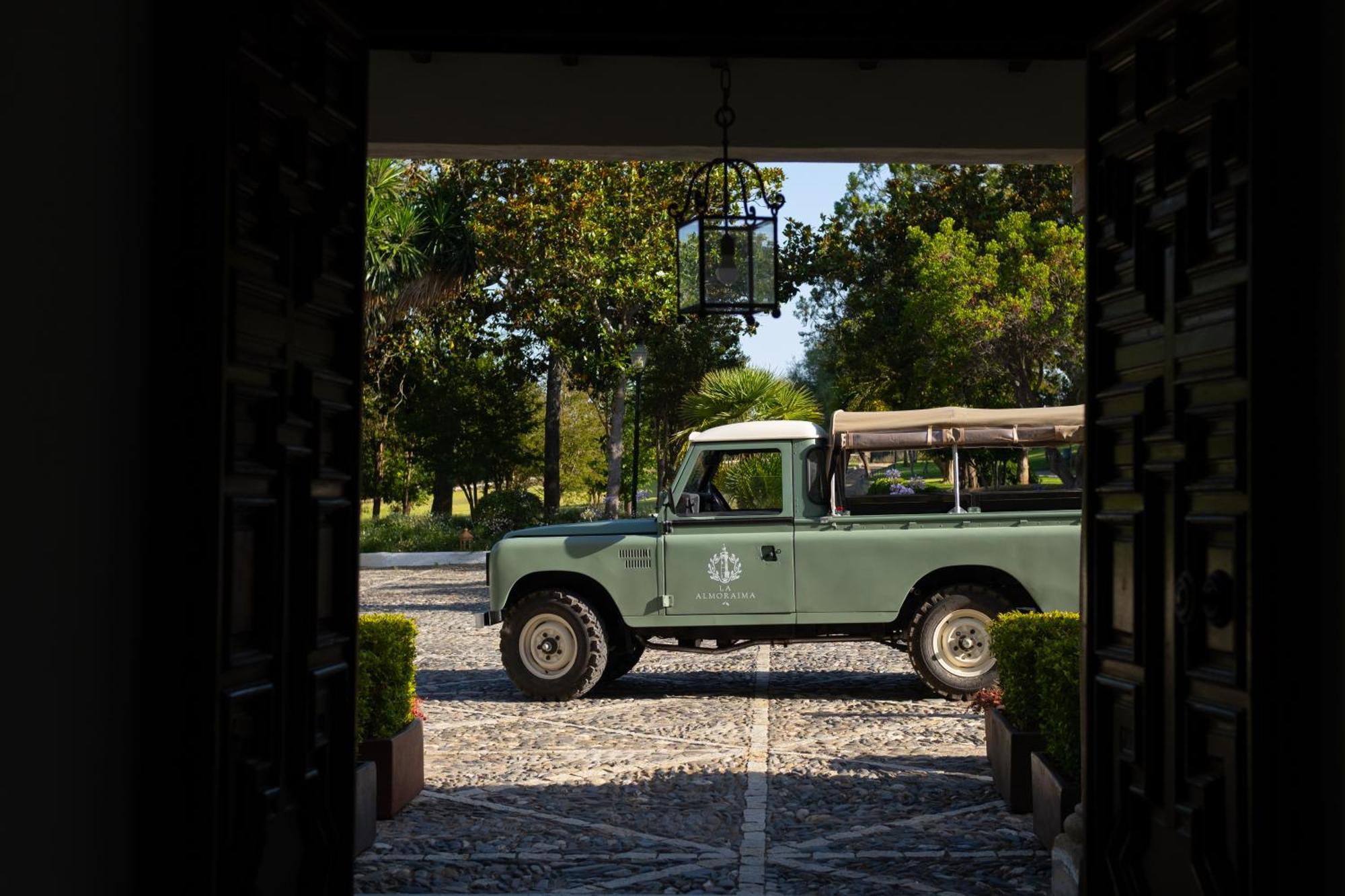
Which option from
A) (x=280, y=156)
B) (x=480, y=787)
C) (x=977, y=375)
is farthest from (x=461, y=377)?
(x=280, y=156)

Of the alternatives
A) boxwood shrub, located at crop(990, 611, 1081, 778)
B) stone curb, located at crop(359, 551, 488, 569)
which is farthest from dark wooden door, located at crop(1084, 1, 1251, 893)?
stone curb, located at crop(359, 551, 488, 569)

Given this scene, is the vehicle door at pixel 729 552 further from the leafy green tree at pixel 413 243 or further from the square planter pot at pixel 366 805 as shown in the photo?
the leafy green tree at pixel 413 243

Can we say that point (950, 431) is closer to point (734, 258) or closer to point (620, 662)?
point (620, 662)

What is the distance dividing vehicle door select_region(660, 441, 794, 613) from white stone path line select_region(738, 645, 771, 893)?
776mm

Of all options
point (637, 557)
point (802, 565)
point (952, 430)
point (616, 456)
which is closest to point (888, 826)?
point (802, 565)

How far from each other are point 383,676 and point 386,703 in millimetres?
135

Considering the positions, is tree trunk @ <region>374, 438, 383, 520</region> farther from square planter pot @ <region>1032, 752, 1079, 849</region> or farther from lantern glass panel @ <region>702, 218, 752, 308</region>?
square planter pot @ <region>1032, 752, 1079, 849</region>

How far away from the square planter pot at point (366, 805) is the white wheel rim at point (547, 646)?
3758 millimetres

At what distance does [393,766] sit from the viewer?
6586 millimetres

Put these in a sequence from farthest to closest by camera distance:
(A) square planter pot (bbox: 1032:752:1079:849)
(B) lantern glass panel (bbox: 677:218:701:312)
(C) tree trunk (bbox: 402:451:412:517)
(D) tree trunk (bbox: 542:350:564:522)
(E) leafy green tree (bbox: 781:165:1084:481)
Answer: (C) tree trunk (bbox: 402:451:412:517)
(D) tree trunk (bbox: 542:350:564:522)
(E) leafy green tree (bbox: 781:165:1084:481)
(B) lantern glass panel (bbox: 677:218:701:312)
(A) square planter pot (bbox: 1032:752:1079:849)

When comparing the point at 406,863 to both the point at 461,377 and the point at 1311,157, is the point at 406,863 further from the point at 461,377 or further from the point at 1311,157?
the point at 461,377

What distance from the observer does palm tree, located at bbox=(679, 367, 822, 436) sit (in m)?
20.1

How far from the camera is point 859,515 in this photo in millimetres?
10062

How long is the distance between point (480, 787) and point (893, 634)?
3782 millimetres
